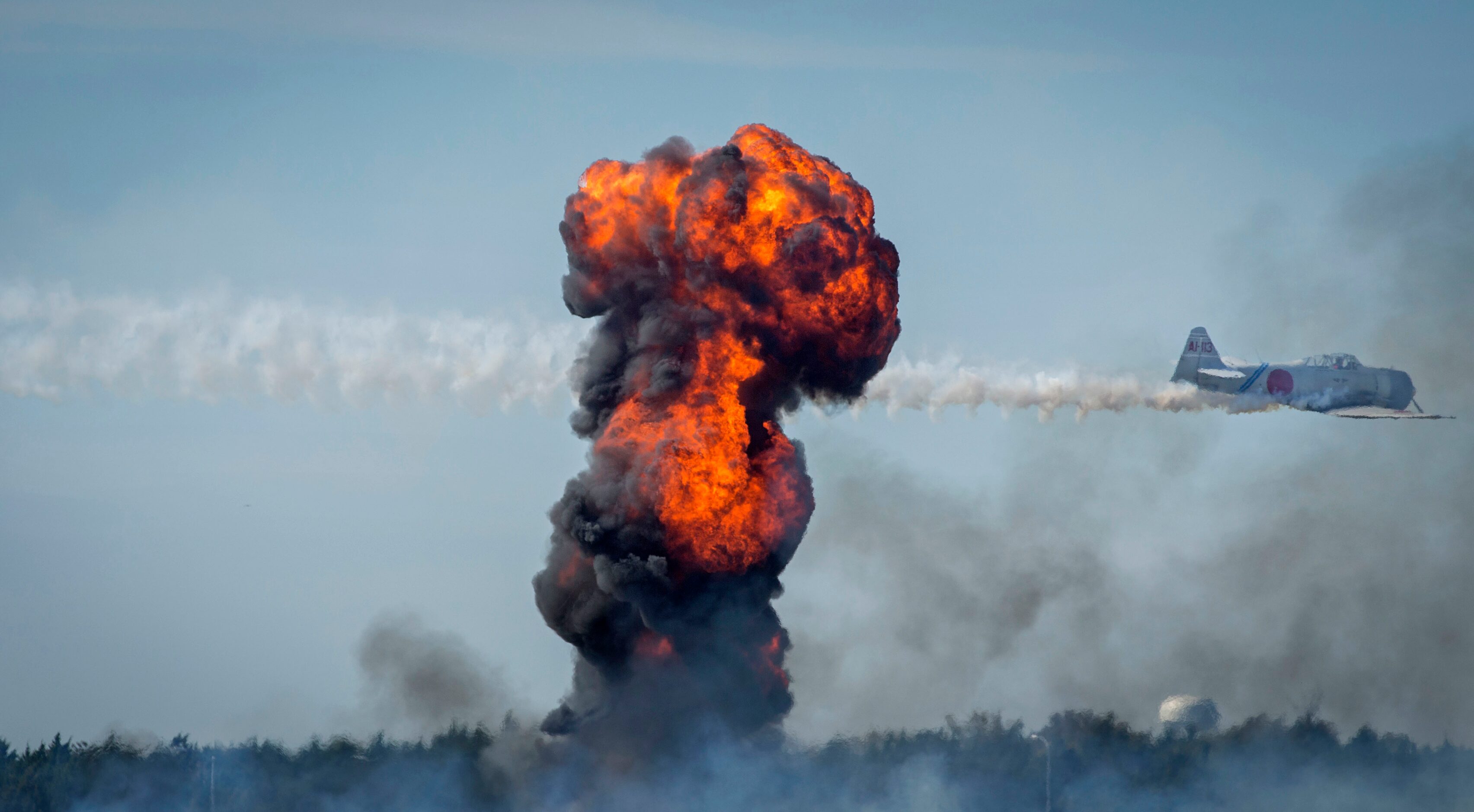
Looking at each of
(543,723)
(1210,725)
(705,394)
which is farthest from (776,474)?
(1210,725)

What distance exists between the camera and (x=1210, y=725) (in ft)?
384

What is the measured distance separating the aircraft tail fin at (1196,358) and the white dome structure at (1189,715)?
30.0 metres

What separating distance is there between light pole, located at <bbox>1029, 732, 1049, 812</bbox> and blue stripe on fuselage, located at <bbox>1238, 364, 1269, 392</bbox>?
28.2 m

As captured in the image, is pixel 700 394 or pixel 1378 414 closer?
pixel 700 394

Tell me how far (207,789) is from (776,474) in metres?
44.8

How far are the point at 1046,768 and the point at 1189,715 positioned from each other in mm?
18017

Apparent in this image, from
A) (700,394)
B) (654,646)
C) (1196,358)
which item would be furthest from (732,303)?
(1196,358)

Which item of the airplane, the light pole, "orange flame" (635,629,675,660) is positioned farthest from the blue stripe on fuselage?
"orange flame" (635,629,675,660)

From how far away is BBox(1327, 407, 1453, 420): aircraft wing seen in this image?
97.5 metres

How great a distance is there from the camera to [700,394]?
69938 millimetres

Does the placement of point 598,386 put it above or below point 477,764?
above

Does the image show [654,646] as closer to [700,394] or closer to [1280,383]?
[700,394]

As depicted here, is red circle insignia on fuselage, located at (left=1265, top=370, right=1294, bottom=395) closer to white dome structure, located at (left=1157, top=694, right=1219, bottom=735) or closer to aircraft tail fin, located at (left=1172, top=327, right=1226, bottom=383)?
aircraft tail fin, located at (left=1172, top=327, right=1226, bottom=383)

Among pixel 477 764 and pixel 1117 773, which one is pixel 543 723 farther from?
pixel 1117 773
